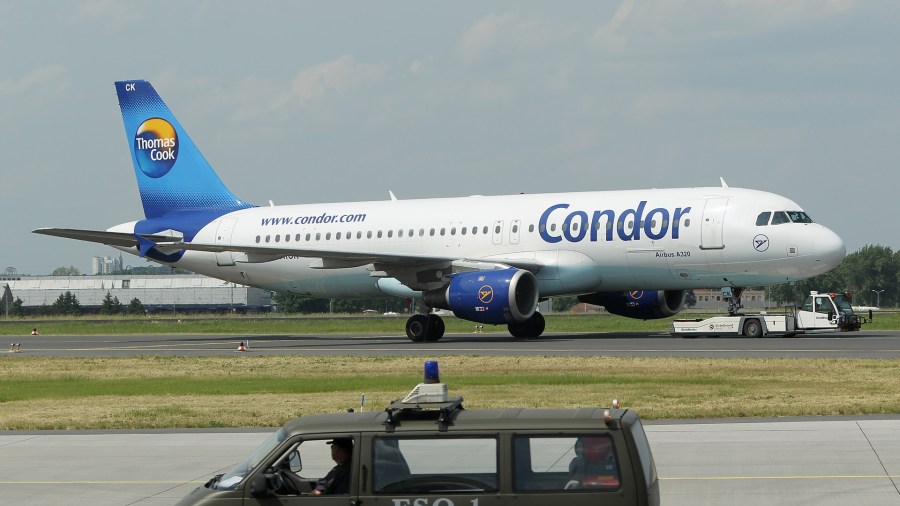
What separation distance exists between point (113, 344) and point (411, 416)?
121 feet

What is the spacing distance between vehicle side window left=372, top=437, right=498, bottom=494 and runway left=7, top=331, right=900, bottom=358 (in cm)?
2209

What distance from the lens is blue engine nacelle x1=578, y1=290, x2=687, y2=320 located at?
140 feet

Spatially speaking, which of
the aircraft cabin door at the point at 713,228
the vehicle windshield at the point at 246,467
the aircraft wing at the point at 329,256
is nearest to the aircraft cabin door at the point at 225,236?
the aircraft wing at the point at 329,256

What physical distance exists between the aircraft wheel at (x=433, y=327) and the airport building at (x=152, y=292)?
98275 mm

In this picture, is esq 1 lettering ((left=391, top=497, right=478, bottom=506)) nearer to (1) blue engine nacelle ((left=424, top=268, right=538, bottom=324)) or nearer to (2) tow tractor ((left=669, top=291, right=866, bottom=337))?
(1) blue engine nacelle ((left=424, top=268, right=538, bottom=324))

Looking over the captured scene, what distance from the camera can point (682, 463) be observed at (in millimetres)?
14594

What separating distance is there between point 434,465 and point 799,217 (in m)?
30.6

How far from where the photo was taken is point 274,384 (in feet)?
86.0

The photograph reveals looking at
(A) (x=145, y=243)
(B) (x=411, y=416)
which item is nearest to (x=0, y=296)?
(A) (x=145, y=243)

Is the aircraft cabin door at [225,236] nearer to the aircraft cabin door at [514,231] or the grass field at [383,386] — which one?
the aircraft cabin door at [514,231]

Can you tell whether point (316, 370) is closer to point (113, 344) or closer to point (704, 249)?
point (704, 249)

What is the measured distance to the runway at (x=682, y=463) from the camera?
1276 centimetres

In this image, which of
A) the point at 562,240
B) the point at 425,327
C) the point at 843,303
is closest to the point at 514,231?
the point at 562,240

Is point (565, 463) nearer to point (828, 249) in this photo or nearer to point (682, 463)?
point (682, 463)
